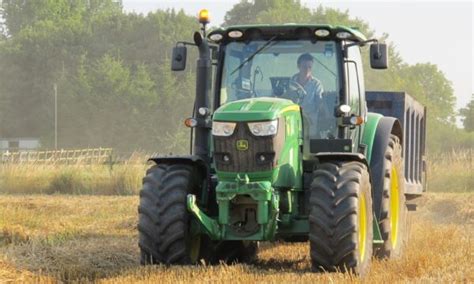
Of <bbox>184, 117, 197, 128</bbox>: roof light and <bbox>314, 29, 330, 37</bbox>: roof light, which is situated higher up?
<bbox>314, 29, 330, 37</bbox>: roof light

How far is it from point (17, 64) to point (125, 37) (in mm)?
7809

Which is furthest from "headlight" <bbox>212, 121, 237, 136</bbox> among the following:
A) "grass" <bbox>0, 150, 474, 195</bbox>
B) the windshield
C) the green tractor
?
"grass" <bbox>0, 150, 474, 195</bbox>

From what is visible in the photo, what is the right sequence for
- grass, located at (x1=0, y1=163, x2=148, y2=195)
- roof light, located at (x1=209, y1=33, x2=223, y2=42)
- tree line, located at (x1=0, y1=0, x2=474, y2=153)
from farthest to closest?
tree line, located at (x1=0, y1=0, x2=474, y2=153), grass, located at (x1=0, y1=163, x2=148, y2=195), roof light, located at (x1=209, y1=33, x2=223, y2=42)

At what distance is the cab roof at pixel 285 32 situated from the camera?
927cm

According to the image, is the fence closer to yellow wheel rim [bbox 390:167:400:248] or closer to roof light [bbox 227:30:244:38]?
yellow wheel rim [bbox 390:167:400:248]

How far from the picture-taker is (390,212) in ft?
33.4

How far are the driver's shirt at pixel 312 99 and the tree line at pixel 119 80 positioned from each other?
49377mm

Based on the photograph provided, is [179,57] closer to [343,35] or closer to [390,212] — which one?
[343,35]

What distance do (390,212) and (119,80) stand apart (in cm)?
5280

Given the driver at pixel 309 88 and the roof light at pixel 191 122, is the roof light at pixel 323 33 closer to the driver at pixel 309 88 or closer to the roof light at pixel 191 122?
the driver at pixel 309 88

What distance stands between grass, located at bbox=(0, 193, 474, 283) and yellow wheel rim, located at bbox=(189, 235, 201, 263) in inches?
15.3

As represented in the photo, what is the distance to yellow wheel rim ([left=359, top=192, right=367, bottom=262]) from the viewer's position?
848 cm


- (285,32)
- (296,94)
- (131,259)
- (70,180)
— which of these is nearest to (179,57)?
(285,32)

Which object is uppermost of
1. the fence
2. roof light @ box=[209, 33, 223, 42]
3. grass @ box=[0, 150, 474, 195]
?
roof light @ box=[209, 33, 223, 42]
